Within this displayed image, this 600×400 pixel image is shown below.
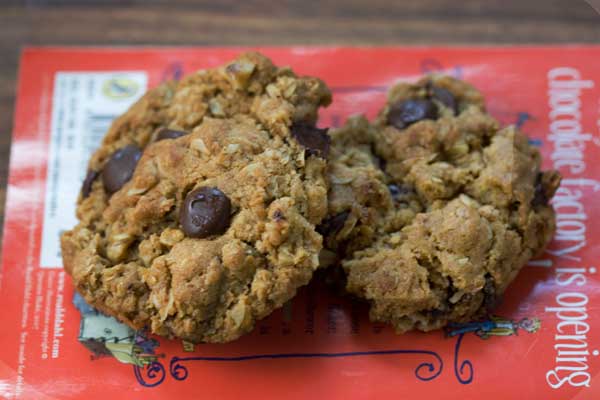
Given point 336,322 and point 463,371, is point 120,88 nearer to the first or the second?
point 336,322

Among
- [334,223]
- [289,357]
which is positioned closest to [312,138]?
[334,223]

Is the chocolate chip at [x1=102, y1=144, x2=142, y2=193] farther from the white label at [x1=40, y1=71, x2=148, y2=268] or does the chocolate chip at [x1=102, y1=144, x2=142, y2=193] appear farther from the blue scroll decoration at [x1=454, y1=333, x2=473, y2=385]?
the blue scroll decoration at [x1=454, y1=333, x2=473, y2=385]

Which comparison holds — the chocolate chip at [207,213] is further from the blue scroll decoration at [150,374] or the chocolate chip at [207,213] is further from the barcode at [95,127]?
the barcode at [95,127]

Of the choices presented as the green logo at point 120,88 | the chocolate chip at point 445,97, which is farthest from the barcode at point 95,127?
the chocolate chip at point 445,97

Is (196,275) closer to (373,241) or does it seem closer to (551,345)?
(373,241)

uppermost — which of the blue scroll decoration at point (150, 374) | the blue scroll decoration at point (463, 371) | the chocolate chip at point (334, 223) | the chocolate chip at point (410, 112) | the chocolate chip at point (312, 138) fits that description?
the chocolate chip at point (410, 112)
